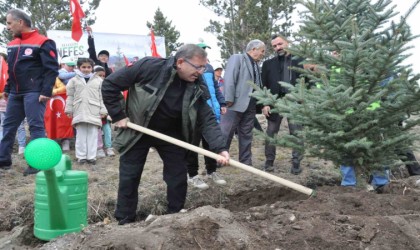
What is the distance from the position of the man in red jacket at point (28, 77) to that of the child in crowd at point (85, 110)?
1.20 meters

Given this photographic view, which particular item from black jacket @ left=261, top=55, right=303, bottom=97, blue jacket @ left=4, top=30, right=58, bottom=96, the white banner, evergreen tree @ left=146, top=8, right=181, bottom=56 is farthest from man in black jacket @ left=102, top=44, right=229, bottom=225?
evergreen tree @ left=146, top=8, right=181, bottom=56

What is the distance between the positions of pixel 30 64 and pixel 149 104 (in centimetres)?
248

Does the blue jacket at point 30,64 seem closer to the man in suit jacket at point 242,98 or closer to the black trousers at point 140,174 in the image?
the black trousers at point 140,174

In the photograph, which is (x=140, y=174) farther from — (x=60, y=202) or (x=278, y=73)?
(x=278, y=73)

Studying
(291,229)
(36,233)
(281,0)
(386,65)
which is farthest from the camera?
(281,0)

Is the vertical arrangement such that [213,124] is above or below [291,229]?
above

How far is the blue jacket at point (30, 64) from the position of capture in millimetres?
5281

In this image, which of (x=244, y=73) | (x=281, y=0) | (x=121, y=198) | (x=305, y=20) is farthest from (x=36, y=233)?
(x=281, y=0)

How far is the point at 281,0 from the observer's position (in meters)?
21.3

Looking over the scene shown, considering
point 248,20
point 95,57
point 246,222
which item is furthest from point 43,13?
point 246,222

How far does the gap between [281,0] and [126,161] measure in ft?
62.8

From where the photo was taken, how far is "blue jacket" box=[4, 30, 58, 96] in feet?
17.3

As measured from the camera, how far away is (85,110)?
6586 mm

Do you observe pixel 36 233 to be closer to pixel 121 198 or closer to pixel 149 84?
pixel 121 198
